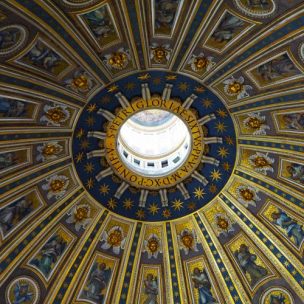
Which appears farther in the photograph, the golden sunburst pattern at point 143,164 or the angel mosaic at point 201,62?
the angel mosaic at point 201,62

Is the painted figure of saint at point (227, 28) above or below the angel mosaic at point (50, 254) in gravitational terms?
above

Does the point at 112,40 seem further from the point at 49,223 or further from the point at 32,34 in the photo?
the point at 49,223

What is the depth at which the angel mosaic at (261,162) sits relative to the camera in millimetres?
18953

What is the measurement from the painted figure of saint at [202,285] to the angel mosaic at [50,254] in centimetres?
600

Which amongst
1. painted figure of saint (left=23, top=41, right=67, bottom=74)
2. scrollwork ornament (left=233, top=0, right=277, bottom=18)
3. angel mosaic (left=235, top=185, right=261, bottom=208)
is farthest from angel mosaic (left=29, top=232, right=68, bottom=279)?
scrollwork ornament (left=233, top=0, right=277, bottom=18)

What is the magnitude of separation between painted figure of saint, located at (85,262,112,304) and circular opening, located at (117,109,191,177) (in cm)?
473

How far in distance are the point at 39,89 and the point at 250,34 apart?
7811mm

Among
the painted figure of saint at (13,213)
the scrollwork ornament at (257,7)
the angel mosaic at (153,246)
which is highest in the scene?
the scrollwork ornament at (257,7)

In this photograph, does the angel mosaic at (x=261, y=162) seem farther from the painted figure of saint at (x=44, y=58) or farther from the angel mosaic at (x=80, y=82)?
the painted figure of saint at (x=44, y=58)

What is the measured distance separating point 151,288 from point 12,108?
10.1 metres

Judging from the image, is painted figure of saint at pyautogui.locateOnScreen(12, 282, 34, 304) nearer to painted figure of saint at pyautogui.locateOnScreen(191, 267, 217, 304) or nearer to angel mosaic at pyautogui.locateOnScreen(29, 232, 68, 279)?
angel mosaic at pyautogui.locateOnScreen(29, 232, 68, 279)

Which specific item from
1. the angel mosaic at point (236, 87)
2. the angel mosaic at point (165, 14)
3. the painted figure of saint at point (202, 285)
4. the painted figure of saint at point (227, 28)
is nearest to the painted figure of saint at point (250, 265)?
the painted figure of saint at point (202, 285)

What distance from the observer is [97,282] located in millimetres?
20000

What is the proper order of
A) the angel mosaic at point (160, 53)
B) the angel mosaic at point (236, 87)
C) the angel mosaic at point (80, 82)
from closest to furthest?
the angel mosaic at point (160, 53) → the angel mosaic at point (80, 82) → the angel mosaic at point (236, 87)
